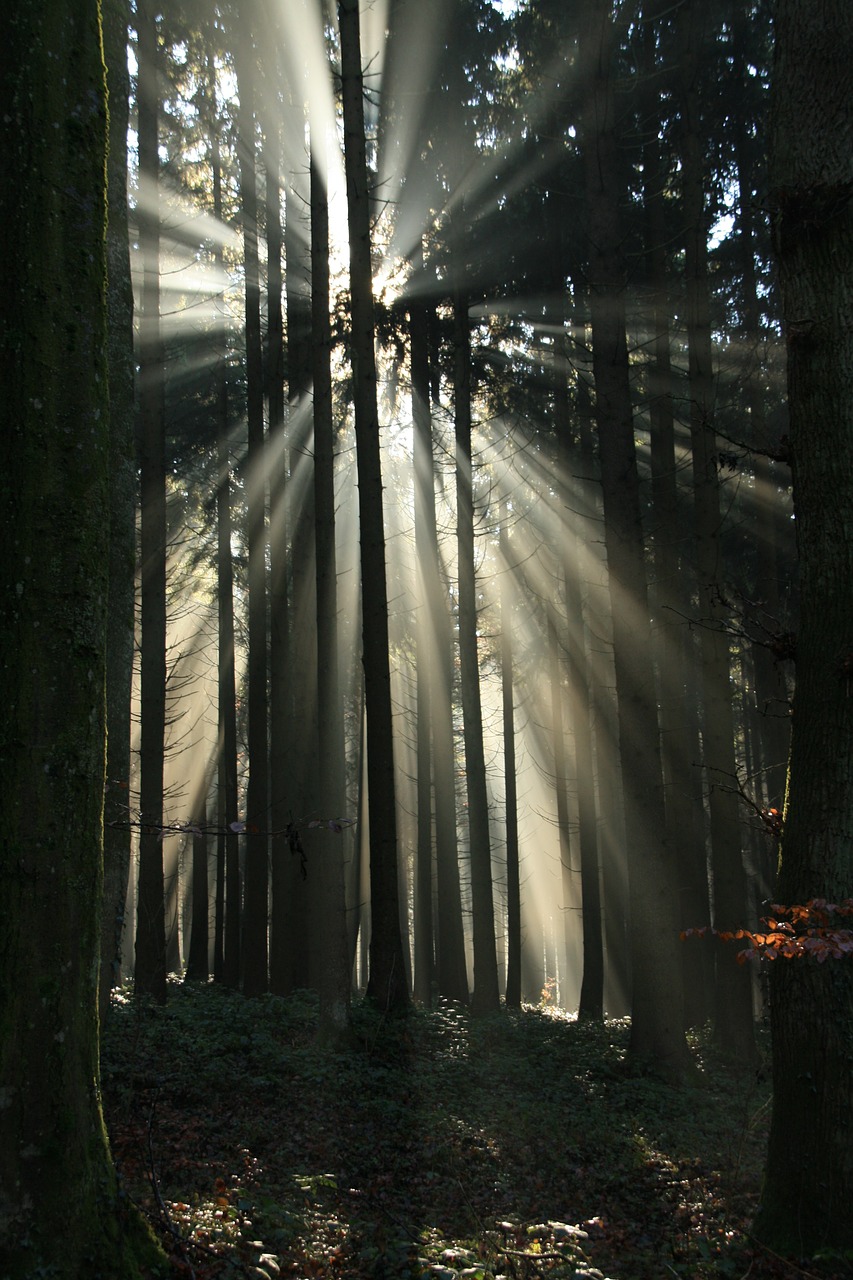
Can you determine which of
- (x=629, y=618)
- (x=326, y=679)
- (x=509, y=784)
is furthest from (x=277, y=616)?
(x=509, y=784)

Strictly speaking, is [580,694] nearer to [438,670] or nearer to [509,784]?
[438,670]

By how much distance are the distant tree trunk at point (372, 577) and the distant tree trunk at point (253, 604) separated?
13.0ft

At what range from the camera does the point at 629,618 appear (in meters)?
10.7

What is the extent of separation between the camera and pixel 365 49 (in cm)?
1378

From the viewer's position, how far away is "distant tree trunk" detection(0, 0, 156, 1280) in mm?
3248

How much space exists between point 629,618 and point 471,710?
15.1 feet

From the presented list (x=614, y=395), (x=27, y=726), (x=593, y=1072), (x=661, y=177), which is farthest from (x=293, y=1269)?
(x=661, y=177)

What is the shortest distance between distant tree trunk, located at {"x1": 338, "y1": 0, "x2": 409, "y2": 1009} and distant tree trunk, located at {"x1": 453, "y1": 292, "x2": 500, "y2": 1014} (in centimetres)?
373

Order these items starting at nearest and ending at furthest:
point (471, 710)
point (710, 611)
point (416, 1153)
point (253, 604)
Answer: point (416, 1153)
point (710, 611)
point (471, 710)
point (253, 604)

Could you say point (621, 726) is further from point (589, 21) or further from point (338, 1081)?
point (589, 21)

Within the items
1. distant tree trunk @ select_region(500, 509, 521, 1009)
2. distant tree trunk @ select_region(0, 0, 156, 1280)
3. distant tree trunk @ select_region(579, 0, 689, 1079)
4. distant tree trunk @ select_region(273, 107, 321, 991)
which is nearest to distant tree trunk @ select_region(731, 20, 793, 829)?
distant tree trunk @ select_region(579, 0, 689, 1079)

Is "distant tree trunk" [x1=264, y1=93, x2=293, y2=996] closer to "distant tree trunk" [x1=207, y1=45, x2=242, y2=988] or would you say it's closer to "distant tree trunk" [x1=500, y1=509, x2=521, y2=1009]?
"distant tree trunk" [x1=207, y1=45, x2=242, y2=988]

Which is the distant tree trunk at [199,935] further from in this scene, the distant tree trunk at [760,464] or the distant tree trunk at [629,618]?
the distant tree trunk at [760,464]

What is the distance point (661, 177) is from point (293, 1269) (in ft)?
49.2
